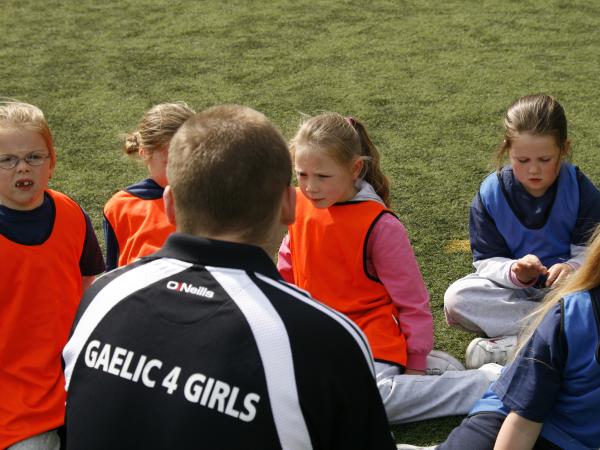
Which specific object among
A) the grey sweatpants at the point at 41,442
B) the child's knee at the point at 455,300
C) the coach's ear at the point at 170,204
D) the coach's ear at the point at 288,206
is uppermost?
the coach's ear at the point at 288,206

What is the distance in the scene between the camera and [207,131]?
1.65m

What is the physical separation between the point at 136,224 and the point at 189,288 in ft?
6.33

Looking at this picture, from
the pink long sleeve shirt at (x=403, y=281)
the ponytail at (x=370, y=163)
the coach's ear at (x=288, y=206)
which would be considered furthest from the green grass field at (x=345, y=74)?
the coach's ear at (x=288, y=206)

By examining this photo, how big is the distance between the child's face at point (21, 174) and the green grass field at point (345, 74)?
5.84 ft

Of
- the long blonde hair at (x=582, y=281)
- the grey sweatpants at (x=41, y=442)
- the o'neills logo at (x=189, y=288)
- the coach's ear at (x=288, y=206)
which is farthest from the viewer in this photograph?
the grey sweatpants at (x=41, y=442)

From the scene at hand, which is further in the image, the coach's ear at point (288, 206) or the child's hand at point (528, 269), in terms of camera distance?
the child's hand at point (528, 269)

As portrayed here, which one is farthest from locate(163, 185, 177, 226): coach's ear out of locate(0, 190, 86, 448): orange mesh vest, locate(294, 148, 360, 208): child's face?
locate(294, 148, 360, 208): child's face

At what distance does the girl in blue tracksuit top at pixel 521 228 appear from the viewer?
3535 mm

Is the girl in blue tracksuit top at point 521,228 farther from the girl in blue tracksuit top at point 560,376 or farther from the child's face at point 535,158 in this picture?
the girl in blue tracksuit top at point 560,376

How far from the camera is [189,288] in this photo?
157 cm

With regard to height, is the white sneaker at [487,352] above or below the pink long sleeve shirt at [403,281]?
below

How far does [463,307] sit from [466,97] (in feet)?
9.44

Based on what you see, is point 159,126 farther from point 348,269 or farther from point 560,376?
point 560,376

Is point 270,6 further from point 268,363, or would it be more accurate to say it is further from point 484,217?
point 268,363
